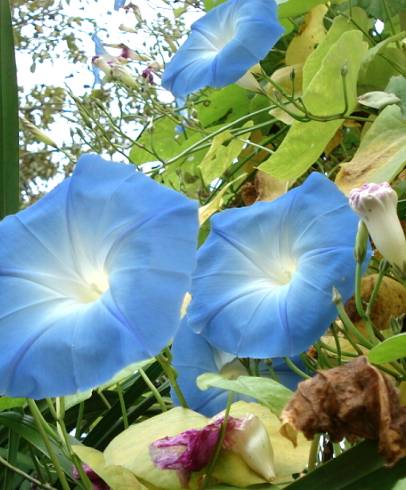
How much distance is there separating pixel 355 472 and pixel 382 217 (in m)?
0.13

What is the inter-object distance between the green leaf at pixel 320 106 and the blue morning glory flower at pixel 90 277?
0.20 metres

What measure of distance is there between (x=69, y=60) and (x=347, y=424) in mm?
3619

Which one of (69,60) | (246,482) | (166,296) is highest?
(69,60)

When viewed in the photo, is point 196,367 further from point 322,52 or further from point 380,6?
point 380,6

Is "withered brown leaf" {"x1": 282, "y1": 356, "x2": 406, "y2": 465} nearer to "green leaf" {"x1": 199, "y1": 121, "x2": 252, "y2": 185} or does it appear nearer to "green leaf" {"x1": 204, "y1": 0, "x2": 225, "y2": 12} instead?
"green leaf" {"x1": 199, "y1": 121, "x2": 252, "y2": 185}

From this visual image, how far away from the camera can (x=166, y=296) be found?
411 mm

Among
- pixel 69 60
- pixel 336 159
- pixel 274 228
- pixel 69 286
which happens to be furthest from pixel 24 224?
pixel 69 60

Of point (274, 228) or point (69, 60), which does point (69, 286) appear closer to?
point (274, 228)

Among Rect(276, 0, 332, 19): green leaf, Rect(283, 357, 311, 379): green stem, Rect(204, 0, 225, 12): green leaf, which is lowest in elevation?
Rect(283, 357, 311, 379): green stem

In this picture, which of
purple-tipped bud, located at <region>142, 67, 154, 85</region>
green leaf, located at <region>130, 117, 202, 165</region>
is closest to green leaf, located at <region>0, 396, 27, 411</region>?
green leaf, located at <region>130, 117, 202, 165</region>

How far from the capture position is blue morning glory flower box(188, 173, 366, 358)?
1.48ft

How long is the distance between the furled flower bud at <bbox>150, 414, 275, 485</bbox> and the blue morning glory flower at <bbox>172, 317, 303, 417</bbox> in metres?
0.06

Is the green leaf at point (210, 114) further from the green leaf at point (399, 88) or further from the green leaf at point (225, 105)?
the green leaf at point (399, 88)

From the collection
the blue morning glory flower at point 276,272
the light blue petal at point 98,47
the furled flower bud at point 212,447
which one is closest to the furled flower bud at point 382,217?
the blue morning glory flower at point 276,272
